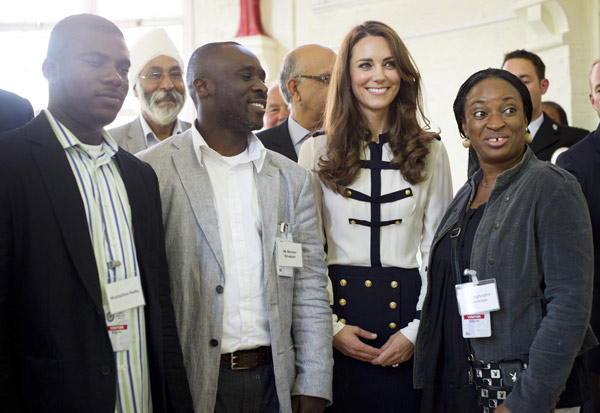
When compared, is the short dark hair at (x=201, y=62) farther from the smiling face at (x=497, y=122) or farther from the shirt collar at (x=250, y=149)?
the smiling face at (x=497, y=122)

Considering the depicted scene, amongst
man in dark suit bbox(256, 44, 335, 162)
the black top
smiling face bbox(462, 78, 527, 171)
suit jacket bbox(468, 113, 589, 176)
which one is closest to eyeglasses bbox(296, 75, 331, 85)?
man in dark suit bbox(256, 44, 335, 162)

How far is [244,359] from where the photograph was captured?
2152 mm

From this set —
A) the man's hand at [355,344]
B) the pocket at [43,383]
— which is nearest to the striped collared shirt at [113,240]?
the pocket at [43,383]

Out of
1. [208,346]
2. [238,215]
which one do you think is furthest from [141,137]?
[208,346]

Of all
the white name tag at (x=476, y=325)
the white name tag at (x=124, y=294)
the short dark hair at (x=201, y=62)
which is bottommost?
the white name tag at (x=476, y=325)

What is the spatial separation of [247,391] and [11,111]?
1.12m

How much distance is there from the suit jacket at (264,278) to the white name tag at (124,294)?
0.91ft

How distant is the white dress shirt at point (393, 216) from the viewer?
2479 millimetres

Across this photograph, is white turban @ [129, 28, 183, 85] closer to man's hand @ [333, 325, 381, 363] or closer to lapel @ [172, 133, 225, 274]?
lapel @ [172, 133, 225, 274]

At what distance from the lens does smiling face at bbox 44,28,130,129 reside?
191cm

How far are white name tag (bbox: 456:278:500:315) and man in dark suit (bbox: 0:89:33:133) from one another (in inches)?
56.9

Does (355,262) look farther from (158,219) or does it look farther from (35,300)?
(35,300)

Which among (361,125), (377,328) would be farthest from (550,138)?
(377,328)

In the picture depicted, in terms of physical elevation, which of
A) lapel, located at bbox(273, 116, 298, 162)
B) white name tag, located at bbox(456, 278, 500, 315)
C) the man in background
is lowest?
white name tag, located at bbox(456, 278, 500, 315)
